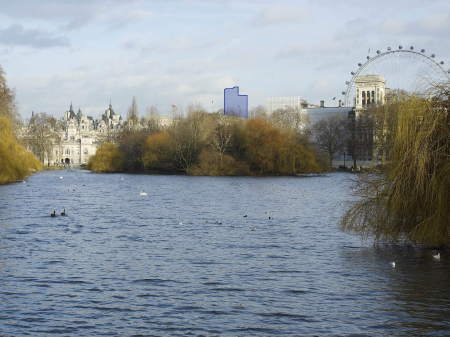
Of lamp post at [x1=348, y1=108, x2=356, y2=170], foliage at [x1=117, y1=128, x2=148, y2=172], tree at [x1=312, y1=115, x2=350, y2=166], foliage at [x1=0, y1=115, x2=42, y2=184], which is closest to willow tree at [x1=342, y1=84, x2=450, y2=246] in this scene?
foliage at [x1=0, y1=115, x2=42, y2=184]

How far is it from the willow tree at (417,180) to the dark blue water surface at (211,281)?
3.20 ft

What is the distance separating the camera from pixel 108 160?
119125 mm

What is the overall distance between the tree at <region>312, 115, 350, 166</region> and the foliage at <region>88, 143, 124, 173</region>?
41265 mm

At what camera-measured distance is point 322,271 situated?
22.2m

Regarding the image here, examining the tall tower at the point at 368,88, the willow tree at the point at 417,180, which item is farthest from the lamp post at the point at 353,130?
the willow tree at the point at 417,180

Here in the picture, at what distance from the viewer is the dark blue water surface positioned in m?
16.3

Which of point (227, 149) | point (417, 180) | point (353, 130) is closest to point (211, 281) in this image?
point (417, 180)

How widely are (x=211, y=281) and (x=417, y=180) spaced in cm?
756

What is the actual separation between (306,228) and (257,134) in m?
65.3

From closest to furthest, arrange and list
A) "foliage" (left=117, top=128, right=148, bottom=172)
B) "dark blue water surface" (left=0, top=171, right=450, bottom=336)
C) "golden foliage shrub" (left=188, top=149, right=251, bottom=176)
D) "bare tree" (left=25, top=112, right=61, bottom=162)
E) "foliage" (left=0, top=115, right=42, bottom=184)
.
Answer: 1. "dark blue water surface" (left=0, top=171, right=450, bottom=336)
2. "foliage" (left=0, top=115, right=42, bottom=184)
3. "golden foliage shrub" (left=188, top=149, right=251, bottom=176)
4. "foliage" (left=117, top=128, right=148, bottom=172)
5. "bare tree" (left=25, top=112, right=61, bottom=162)

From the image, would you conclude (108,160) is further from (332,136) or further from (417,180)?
(417,180)

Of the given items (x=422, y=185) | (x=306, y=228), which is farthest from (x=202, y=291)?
(x=306, y=228)

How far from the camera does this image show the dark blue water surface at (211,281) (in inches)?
642

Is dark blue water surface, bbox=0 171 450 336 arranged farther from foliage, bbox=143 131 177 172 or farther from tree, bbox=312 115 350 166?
tree, bbox=312 115 350 166
